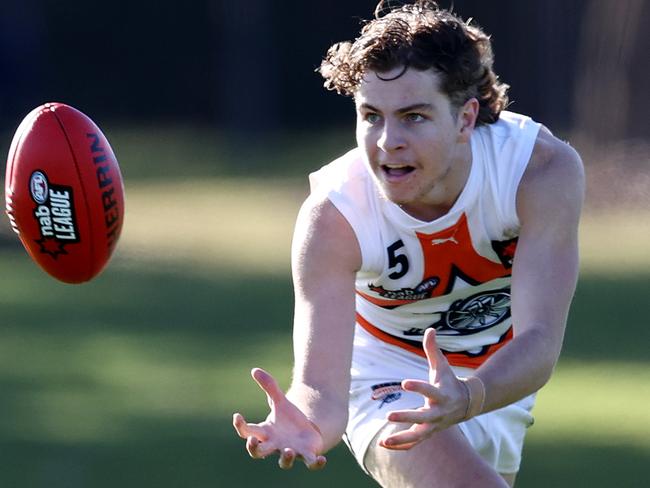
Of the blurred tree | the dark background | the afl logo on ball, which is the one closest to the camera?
the afl logo on ball

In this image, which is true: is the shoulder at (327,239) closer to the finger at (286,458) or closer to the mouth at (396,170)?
the mouth at (396,170)

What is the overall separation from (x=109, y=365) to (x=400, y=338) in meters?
4.34

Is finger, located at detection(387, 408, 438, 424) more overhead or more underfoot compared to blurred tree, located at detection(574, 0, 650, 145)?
→ more overhead

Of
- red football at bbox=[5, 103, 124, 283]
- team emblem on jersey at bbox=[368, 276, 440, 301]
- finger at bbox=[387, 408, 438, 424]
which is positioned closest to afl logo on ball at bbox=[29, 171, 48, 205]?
red football at bbox=[5, 103, 124, 283]

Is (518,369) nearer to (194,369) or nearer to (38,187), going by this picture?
(38,187)

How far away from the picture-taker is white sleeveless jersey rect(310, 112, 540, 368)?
13.8 ft

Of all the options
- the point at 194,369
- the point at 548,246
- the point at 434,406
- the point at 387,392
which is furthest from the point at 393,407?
the point at 194,369

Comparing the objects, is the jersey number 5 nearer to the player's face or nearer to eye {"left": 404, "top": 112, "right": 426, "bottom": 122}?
the player's face

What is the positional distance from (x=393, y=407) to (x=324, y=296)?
1.55ft

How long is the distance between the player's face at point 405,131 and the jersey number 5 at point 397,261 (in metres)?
0.22

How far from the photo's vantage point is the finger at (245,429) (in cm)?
355

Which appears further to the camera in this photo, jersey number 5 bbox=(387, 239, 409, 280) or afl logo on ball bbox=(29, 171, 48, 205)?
afl logo on ball bbox=(29, 171, 48, 205)

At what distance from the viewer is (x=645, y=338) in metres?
9.37

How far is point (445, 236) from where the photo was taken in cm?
427
